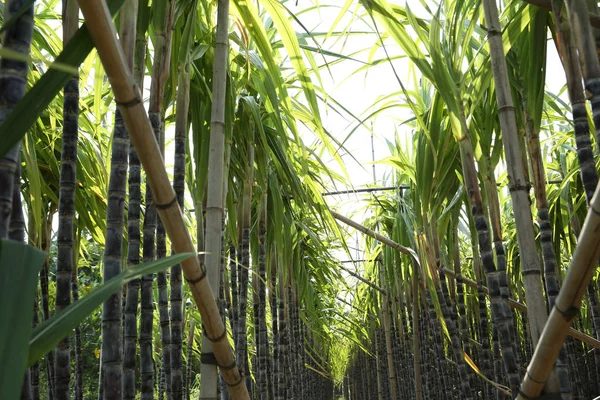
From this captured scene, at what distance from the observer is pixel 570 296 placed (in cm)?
64

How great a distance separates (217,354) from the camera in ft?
2.50

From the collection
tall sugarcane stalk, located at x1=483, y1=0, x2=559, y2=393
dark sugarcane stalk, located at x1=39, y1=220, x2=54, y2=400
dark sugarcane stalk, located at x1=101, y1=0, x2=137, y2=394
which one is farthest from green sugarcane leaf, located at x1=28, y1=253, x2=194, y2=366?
dark sugarcane stalk, located at x1=39, y1=220, x2=54, y2=400

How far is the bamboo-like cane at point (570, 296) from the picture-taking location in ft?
1.95

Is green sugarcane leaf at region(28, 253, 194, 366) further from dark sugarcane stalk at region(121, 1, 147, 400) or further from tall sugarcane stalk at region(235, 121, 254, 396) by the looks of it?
tall sugarcane stalk at region(235, 121, 254, 396)

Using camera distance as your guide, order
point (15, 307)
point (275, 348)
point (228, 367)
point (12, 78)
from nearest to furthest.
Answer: point (15, 307) → point (12, 78) → point (228, 367) → point (275, 348)

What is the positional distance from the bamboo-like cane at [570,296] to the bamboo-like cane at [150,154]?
366 millimetres

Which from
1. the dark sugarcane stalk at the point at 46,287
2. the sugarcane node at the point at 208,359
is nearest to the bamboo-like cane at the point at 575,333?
the sugarcane node at the point at 208,359

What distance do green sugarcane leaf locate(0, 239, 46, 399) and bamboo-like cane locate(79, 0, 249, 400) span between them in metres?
0.20

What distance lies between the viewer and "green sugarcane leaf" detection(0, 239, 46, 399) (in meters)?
0.30

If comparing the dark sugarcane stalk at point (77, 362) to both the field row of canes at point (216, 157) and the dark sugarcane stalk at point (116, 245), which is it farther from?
the dark sugarcane stalk at point (116, 245)

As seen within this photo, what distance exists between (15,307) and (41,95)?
17 centimetres

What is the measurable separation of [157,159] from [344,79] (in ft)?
5.20

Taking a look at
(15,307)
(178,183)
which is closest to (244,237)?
(178,183)

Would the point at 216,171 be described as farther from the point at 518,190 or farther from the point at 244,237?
the point at 244,237
